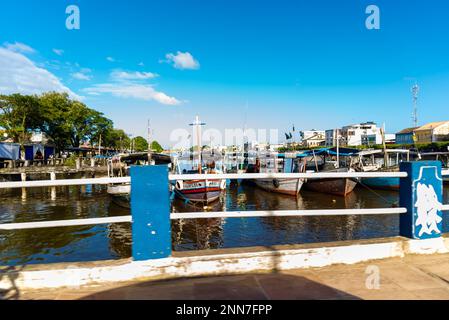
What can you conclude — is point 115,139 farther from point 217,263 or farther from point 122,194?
point 217,263

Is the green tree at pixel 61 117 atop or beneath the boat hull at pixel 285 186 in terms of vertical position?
atop

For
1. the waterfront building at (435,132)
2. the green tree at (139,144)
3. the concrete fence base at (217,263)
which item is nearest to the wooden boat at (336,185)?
the concrete fence base at (217,263)

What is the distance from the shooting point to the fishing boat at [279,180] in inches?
973

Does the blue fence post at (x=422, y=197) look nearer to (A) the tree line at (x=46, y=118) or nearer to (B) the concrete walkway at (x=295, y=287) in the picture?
(B) the concrete walkway at (x=295, y=287)

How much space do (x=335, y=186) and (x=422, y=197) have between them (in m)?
21.5

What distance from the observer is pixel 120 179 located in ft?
11.3

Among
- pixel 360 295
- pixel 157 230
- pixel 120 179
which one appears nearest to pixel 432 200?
pixel 360 295

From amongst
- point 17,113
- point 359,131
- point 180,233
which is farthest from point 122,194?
point 359,131

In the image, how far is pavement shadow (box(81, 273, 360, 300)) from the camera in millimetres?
2957

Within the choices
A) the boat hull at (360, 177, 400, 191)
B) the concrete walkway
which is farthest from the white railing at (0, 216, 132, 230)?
the boat hull at (360, 177, 400, 191)

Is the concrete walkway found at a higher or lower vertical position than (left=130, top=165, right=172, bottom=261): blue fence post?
lower

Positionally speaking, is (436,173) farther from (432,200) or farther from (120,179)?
(120,179)

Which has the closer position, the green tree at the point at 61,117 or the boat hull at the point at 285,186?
the boat hull at the point at 285,186

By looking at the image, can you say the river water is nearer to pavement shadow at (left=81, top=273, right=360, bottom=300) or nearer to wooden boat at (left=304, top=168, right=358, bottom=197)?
wooden boat at (left=304, top=168, right=358, bottom=197)
